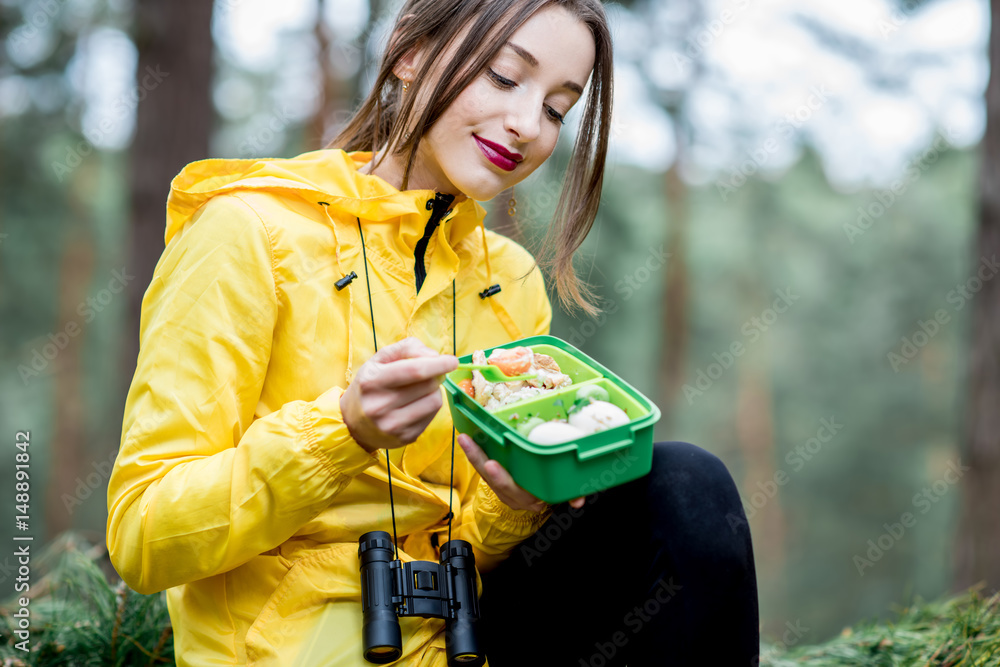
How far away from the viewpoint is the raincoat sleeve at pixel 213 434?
4.26 ft

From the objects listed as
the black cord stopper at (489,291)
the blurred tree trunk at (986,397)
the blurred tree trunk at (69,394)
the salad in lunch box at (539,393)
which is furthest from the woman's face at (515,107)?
the blurred tree trunk at (69,394)

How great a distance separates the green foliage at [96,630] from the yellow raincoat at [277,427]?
0.84 m

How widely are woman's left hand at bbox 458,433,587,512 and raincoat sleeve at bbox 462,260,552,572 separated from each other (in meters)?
0.13

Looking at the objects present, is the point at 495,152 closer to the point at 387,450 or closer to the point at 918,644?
the point at 387,450

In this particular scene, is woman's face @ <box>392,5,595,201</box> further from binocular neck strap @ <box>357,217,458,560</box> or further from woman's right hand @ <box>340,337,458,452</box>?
woman's right hand @ <box>340,337,458,452</box>

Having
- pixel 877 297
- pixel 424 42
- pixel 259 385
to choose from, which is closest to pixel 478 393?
pixel 259 385

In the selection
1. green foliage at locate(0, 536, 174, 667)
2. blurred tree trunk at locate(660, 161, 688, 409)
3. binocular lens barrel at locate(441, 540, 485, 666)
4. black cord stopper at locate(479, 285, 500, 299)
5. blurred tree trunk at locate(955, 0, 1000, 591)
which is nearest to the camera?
binocular lens barrel at locate(441, 540, 485, 666)

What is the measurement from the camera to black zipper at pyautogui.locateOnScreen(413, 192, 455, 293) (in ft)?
5.74

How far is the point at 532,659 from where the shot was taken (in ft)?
5.36

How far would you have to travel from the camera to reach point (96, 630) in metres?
2.22

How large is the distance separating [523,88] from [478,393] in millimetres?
670

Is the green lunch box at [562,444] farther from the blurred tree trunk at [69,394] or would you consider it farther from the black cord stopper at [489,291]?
the blurred tree trunk at [69,394]

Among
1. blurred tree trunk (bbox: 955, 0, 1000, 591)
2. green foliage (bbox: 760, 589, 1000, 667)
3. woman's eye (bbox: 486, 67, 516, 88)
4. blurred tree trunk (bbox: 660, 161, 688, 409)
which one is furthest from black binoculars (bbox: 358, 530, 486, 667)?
blurred tree trunk (bbox: 660, 161, 688, 409)

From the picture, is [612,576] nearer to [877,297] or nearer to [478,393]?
[478,393]
